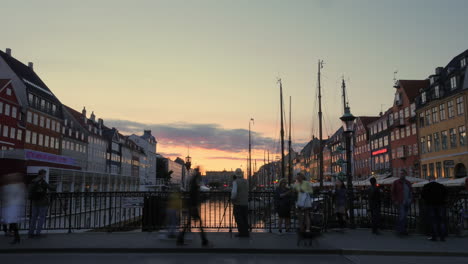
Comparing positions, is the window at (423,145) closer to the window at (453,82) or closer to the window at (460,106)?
the window at (453,82)

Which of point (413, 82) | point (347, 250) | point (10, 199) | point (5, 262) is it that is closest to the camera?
point (5, 262)

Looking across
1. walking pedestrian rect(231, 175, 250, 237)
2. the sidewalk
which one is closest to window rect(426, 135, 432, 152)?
the sidewalk

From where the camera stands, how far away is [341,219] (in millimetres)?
14711

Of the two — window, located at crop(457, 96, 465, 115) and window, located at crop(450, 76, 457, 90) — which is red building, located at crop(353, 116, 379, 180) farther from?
window, located at crop(457, 96, 465, 115)

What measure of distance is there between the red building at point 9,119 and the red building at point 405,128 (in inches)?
2299

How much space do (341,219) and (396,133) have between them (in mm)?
57361

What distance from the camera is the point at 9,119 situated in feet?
200

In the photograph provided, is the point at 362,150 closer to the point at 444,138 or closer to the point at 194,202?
the point at 444,138

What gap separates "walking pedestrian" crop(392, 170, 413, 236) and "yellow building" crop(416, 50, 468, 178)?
36.2 meters

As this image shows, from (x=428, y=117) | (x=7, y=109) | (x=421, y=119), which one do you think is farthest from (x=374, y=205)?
(x=7, y=109)

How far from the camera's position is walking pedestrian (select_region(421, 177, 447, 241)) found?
12.9 metres

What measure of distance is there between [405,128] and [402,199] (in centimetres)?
5425

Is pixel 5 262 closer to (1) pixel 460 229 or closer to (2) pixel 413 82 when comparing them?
(1) pixel 460 229

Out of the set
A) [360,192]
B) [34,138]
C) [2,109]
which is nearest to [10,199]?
[360,192]
